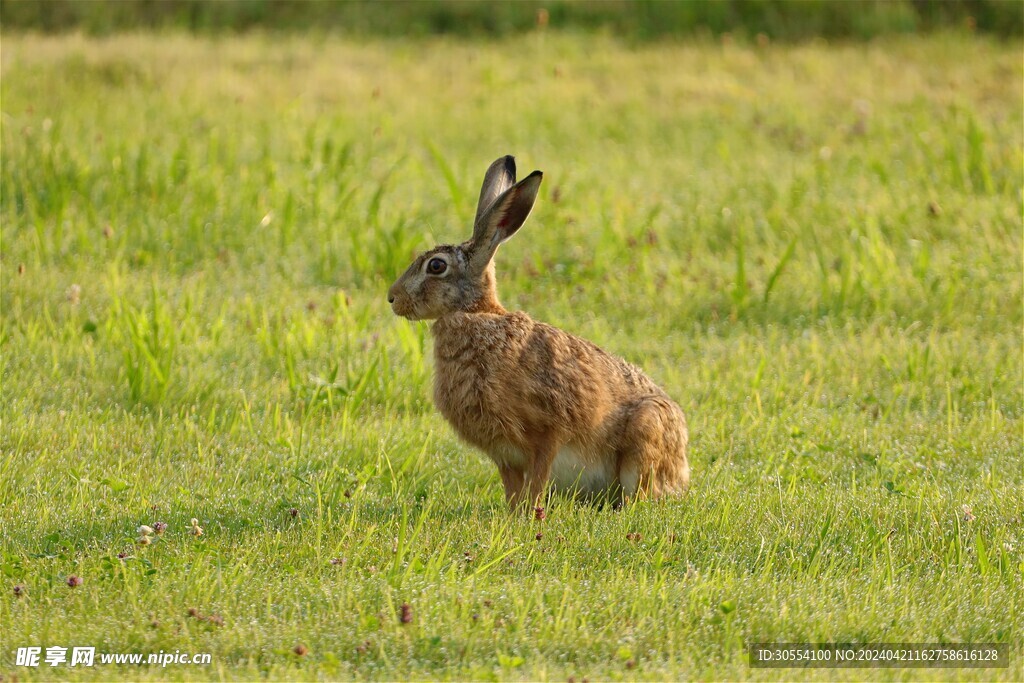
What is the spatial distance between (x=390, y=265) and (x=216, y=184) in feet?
6.81

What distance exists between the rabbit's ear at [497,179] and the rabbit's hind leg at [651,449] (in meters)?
1.31

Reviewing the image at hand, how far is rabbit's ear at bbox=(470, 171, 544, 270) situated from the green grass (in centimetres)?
116

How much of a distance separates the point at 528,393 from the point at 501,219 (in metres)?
0.83

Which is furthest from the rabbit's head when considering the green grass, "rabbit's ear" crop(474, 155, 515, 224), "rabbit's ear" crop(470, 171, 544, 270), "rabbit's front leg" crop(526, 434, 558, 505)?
the green grass

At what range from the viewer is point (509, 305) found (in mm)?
9422

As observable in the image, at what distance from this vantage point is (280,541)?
554 cm

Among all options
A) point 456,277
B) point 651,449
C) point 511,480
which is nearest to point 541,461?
point 511,480

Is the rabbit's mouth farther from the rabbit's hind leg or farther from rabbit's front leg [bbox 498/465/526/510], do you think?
the rabbit's hind leg

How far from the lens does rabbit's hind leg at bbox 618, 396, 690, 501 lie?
6.03 meters

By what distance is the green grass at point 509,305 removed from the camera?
4984 millimetres

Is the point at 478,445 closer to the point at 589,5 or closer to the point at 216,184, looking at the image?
the point at 216,184

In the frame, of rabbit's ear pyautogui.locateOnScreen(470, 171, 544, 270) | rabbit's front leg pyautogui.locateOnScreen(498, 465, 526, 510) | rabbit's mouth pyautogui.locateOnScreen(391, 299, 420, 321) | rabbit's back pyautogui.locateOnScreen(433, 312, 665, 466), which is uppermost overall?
rabbit's ear pyautogui.locateOnScreen(470, 171, 544, 270)

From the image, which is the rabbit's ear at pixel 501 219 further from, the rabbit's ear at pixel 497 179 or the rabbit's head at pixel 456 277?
the rabbit's ear at pixel 497 179

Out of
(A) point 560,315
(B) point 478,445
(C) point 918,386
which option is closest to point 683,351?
(A) point 560,315
